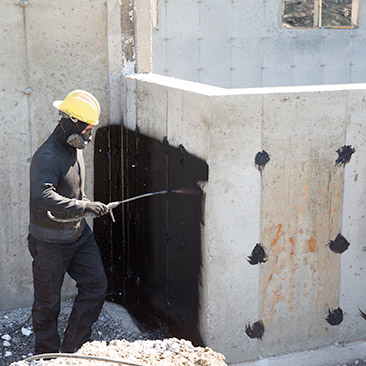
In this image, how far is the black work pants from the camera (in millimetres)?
5070

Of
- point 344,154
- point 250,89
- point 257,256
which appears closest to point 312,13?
point 344,154

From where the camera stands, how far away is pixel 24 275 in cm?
633

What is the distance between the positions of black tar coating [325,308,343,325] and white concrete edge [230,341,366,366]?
0.21m

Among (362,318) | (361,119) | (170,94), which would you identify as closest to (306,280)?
(362,318)

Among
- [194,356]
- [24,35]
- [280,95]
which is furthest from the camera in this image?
[24,35]

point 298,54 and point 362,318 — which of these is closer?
point 362,318

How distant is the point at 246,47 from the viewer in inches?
461

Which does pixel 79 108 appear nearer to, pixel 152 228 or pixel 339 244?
pixel 152 228

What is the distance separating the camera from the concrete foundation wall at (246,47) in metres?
11.1

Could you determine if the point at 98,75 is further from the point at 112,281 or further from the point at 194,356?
the point at 194,356

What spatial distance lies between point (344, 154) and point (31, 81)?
285cm

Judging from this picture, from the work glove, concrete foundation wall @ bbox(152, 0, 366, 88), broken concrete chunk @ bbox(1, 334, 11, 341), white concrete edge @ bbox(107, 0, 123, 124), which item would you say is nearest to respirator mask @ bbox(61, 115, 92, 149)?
the work glove

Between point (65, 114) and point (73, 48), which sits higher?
point (73, 48)

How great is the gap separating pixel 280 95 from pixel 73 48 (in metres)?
2.21
